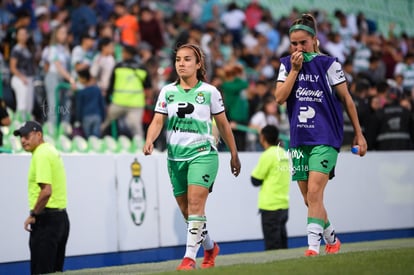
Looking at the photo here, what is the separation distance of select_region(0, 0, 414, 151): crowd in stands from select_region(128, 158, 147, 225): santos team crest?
2.02 meters

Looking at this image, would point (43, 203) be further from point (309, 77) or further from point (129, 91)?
point (129, 91)

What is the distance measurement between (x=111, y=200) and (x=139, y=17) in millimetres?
9520

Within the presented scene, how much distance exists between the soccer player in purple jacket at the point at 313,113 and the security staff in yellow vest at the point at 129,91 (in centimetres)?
913

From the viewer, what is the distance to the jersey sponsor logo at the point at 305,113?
11109 mm

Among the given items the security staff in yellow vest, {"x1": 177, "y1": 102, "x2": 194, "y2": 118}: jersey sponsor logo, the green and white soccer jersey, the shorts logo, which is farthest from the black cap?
the security staff in yellow vest

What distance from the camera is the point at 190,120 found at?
10.8 metres

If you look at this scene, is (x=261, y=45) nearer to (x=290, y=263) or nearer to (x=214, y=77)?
(x=214, y=77)

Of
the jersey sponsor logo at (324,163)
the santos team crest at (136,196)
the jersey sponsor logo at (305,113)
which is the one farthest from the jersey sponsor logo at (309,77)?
the santos team crest at (136,196)

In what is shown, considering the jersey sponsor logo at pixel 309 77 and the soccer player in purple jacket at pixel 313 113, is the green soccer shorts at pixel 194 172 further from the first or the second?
the jersey sponsor logo at pixel 309 77

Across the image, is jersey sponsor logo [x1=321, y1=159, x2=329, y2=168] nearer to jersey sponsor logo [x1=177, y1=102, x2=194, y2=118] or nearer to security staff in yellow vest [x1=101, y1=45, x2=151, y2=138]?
jersey sponsor logo [x1=177, y1=102, x2=194, y2=118]

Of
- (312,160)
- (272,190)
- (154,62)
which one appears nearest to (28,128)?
(312,160)

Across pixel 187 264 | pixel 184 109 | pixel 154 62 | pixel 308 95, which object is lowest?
pixel 187 264

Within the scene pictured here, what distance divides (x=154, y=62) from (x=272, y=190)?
7.28 m

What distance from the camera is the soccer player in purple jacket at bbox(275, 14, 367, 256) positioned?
11.0 metres
